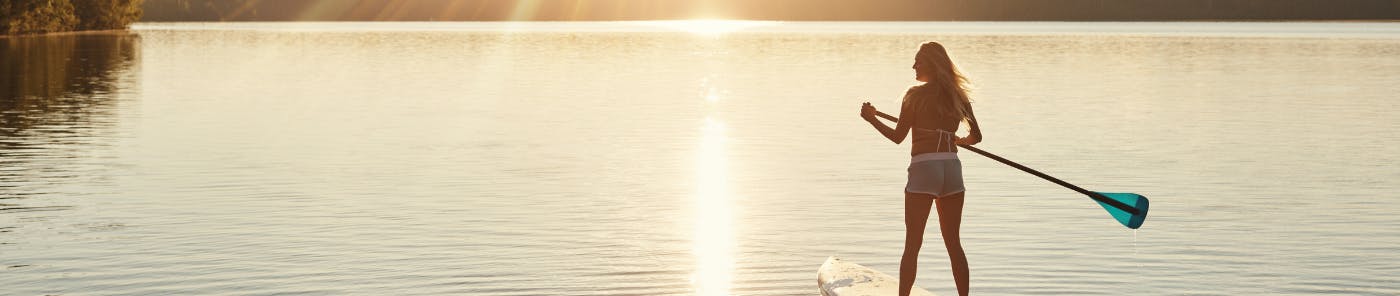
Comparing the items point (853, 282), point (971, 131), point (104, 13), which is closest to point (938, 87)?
point (971, 131)

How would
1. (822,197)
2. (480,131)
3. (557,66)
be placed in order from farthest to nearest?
(557,66) → (480,131) → (822,197)

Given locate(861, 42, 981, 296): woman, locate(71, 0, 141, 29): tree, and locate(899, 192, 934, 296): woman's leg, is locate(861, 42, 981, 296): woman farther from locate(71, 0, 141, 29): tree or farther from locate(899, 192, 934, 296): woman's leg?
locate(71, 0, 141, 29): tree

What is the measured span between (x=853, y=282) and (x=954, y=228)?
1387 millimetres

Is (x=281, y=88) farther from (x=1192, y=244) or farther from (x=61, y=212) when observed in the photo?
(x=1192, y=244)

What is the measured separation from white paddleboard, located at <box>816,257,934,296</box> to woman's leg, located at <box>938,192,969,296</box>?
0.50 meters

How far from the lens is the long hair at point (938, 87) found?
1107 centimetres

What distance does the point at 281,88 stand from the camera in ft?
162

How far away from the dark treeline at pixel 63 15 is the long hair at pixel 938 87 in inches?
4319

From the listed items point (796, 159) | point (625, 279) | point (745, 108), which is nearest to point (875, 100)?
point (745, 108)

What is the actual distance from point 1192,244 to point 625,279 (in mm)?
5495

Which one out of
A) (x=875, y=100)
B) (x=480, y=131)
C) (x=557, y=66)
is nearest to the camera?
(x=480, y=131)

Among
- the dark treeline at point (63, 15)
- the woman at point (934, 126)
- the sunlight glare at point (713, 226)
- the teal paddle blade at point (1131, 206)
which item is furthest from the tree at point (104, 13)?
the woman at point (934, 126)

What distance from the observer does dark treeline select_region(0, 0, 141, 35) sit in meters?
116

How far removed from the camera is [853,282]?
12828mm
